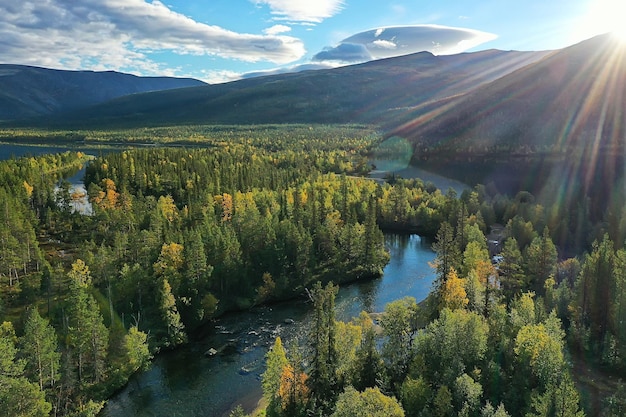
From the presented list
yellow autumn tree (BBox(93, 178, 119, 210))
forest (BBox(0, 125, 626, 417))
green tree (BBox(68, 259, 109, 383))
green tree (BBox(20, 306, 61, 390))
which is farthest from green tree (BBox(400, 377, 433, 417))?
yellow autumn tree (BBox(93, 178, 119, 210))

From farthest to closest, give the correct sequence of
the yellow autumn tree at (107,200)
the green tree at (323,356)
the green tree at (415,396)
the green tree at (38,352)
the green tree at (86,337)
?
the yellow autumn tree at (107,200), the green tree at (86,337), the green tree at (38,352), the green tree at (323,356), the green tree at (415,396)

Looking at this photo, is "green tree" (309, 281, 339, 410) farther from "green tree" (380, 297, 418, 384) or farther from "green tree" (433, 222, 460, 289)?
"green tree" (433, 222, 460, 289)

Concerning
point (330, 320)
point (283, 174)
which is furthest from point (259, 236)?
point (283, 174)

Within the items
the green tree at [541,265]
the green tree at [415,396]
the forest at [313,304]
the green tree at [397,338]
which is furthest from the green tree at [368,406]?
the green tree at [541,265]

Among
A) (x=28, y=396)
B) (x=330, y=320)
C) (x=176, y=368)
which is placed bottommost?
(x=176, y=368)

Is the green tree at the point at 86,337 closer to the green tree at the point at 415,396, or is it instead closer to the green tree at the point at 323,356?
the green tree at the point at 323,356

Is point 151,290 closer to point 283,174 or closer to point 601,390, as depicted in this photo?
point 601,390

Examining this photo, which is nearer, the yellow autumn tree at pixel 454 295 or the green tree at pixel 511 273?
the yellow autumn tree at pixel 454 295

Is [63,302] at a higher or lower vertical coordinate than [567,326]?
higher
